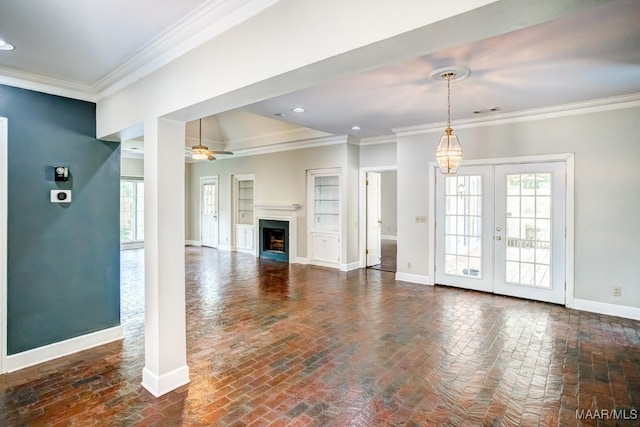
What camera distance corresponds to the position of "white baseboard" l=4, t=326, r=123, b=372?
3071mm

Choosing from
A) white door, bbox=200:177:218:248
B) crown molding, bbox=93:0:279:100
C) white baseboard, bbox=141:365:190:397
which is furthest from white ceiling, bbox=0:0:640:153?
white door, bbox=200:177:218:248

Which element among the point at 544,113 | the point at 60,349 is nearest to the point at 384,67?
the point at 544,113

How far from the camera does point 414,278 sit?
621cm

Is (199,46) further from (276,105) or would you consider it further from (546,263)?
(546,263)

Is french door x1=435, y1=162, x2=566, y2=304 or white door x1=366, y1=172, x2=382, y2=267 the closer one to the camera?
french door x1=435, y1=162, x2=566, y2=304

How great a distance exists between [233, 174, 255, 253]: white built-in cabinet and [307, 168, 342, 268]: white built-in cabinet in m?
2.30

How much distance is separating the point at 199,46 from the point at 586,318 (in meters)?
5.42

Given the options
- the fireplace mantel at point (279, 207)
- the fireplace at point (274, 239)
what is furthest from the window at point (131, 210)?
the fireplace at point (274, 239)

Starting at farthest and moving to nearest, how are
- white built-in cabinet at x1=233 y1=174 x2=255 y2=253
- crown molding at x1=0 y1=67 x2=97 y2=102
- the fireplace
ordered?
white built-in cabinet at x1=233 y1=174 x2=255 y2=253
the fireplace
crown molding at x1=0 y1=67 x2=97 y2=102

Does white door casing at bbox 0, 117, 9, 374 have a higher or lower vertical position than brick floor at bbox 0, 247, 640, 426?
A: higher

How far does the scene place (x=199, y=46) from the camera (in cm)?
226

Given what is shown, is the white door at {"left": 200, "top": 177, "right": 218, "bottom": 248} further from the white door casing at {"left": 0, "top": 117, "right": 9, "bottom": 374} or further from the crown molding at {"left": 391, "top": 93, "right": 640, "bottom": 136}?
the white door casing at {"left": 0, "top": 117, "right": 9, "bottom": 374}

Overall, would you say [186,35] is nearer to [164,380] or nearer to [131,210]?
[164,380]

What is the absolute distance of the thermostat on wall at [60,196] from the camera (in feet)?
10.8
